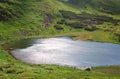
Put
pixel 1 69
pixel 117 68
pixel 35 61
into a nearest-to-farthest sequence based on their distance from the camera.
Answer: pixel 1 69 < pixel 117 68 < pixel 35 61

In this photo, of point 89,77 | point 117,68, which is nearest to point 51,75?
point 89,77

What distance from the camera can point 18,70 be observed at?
277 feet

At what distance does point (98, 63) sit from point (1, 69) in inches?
1731

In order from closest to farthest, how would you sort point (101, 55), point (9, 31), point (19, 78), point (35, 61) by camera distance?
point (19, 78)
point (35, 61)
point (101, 55)
point (9, 31)

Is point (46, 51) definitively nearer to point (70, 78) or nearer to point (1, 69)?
point (1, 69)

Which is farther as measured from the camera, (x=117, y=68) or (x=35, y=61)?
(x=35, y=61)

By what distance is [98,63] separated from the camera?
114 m

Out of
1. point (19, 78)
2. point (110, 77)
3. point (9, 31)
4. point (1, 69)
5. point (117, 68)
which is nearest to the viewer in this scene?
point (19, 78)

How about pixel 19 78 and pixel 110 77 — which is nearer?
pixel 19 78

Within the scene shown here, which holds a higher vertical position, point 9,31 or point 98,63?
point 9,31

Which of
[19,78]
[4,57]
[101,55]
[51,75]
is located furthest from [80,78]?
[101,55]

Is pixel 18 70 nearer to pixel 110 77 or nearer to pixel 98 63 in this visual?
pixel 110 77

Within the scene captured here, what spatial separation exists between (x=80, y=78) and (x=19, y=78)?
17079mm

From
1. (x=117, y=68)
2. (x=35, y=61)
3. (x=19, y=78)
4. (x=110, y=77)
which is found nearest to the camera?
(x=19, y=78)
